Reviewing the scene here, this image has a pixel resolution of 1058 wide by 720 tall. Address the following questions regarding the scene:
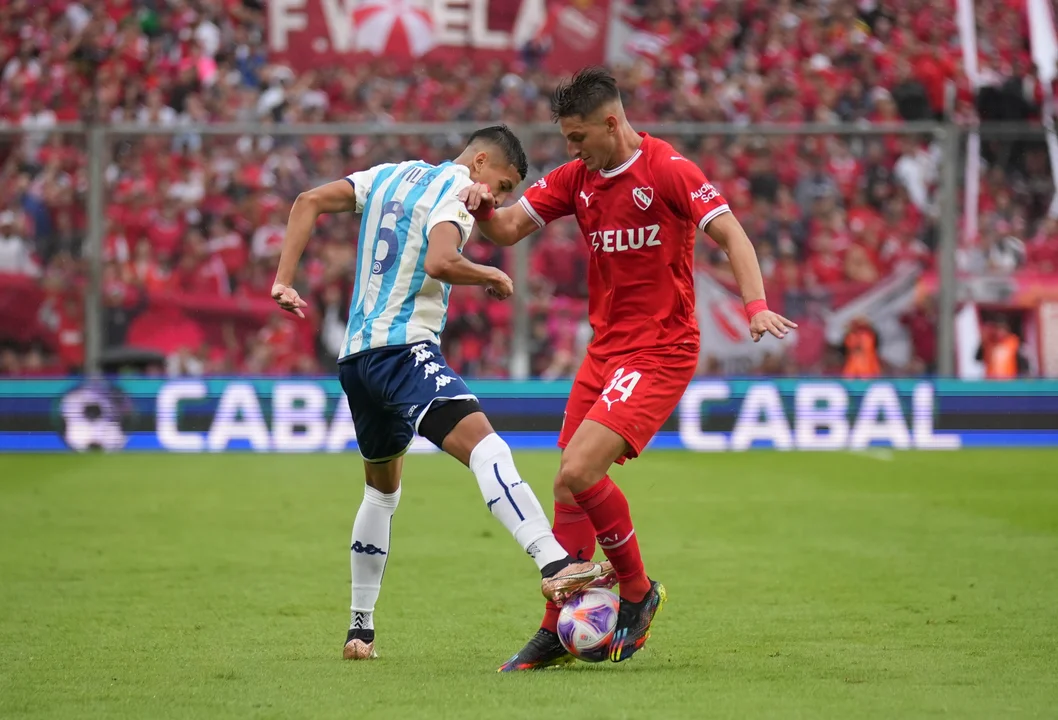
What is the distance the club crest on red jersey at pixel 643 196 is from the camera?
5512 mm

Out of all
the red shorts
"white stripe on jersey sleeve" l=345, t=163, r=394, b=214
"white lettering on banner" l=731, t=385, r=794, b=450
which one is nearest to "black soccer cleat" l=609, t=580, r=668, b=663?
the red shorts

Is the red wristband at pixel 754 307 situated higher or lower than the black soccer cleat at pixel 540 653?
higher

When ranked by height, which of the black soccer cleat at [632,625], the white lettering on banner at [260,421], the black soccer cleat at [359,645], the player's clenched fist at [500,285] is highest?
the player's clenched fist at [500,285]

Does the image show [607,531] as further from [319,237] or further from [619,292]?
[319,237]

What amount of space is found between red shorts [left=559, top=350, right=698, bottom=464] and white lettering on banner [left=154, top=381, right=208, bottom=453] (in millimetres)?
9430

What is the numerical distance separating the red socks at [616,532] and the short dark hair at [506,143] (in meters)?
1.30

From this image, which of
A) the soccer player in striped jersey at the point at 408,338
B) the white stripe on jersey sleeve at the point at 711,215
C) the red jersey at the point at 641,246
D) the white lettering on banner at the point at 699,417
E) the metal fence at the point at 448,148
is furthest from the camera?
the metal fence at the point at 448,148

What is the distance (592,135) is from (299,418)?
958 cm

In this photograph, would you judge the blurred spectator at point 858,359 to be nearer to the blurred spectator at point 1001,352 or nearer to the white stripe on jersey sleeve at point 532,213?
the blurred spectator at point 1001,352

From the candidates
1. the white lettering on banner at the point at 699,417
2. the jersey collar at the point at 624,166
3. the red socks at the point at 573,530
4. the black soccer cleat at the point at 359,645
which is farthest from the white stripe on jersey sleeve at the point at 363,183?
the white lettering on banner at the point at 699,417

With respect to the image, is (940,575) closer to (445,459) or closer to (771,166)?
(445,459)

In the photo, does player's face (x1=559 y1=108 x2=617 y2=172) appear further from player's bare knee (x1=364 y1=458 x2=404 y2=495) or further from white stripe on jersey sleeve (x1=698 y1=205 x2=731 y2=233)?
player's bare knee (x1=364 y1=458 x2=404 y2=495)

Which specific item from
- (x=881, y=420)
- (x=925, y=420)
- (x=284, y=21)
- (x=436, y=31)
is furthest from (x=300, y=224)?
(x=436, y=31)

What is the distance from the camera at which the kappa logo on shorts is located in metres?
5.42
